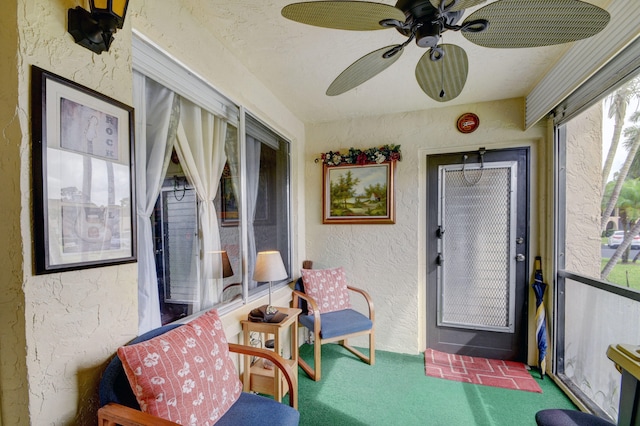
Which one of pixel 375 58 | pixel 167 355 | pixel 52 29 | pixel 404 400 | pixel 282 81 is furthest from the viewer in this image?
pixel 282 81

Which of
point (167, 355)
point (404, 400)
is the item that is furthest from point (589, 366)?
point (167, 355)

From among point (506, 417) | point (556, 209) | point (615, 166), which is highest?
point (615, 166)

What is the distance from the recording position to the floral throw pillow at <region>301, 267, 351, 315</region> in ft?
8.55

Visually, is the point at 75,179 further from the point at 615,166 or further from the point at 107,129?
the point at 615,166

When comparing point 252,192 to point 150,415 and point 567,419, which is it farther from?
point 567,419

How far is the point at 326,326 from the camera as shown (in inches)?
91.7

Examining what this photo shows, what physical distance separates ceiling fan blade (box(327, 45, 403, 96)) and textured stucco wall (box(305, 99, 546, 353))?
1556 millimetres

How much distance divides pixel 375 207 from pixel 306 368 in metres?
1.66

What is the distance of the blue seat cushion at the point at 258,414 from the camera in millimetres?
1184

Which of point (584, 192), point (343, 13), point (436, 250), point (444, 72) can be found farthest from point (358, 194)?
point (343, 13)

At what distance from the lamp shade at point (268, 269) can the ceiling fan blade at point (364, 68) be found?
4.06 feet

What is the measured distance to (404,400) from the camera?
2.01 metres

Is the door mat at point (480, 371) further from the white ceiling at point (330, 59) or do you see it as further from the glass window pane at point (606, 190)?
the white ceiling at point (330, 59)

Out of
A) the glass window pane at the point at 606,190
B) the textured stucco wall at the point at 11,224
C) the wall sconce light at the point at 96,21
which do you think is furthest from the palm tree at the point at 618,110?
the textured stucco wall at the point at 11,224
